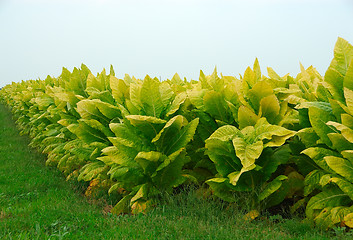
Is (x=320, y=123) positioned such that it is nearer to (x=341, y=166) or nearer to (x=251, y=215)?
(x=341, y=166)

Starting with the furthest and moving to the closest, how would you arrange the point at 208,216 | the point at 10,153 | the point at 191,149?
the point at 10,153 → the point at 191,149 → the point at 208,216

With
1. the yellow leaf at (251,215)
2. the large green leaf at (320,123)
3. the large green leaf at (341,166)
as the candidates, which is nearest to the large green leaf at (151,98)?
the yellow leaf at (251,215)

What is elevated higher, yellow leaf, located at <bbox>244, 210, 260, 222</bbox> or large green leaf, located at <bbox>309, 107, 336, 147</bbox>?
large green leaf, located at <bbox>309, 107, 336, 147</bbox>

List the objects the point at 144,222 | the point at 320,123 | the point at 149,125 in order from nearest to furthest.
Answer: the point at 320,123
the point at 144,222
the point at 149,125

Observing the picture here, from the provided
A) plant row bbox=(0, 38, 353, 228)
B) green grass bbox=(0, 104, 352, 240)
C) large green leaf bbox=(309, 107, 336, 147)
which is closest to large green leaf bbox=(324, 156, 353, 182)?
plant row bbox=(0, 38, 353, 228)

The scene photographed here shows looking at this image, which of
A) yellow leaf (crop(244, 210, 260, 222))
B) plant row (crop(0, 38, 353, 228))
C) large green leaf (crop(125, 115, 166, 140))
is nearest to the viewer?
plant row (crop(0, 38, 353, 228))

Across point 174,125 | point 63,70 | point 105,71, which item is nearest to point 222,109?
point 174,125

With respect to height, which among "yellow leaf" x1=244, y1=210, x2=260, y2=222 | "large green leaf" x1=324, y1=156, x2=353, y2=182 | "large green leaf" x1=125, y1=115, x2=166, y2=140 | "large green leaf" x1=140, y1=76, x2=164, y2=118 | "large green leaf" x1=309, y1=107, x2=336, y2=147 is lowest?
"yellow leaf" x1=244, y1=210, x2=260, y2=222

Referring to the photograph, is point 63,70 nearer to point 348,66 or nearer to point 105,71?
point 105,71

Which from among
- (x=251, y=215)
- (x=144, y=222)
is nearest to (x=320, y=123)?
(x=251, y=215)

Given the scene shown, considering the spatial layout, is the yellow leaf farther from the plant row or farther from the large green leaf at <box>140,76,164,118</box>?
the large green leaf at <box>140,76,164,118</box>

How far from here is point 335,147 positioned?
3.43 metres

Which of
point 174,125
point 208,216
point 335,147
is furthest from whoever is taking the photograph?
point 174,125

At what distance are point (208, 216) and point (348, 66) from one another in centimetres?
212
